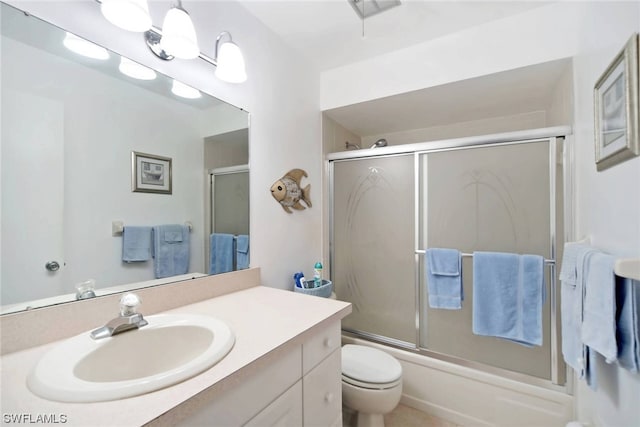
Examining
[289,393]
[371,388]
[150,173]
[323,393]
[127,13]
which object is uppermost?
[127,13]

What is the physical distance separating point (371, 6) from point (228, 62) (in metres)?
0.82

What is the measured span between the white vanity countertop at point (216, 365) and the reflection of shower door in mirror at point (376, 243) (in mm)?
922

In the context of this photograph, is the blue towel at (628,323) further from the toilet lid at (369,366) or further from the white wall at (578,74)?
the toilet lid at (369,366)

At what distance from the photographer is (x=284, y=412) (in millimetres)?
750

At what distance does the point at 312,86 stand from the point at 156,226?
1465 mm

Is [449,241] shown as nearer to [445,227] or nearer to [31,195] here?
[445,227]

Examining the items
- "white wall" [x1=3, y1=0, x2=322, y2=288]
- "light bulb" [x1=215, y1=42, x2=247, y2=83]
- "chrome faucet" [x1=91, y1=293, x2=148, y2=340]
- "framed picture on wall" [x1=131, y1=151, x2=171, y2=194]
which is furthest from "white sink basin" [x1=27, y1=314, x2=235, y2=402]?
Result: "light bulb" [x1=215, y1=42, x2=247, y2=83]

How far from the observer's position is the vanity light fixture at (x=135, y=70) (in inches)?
36.8

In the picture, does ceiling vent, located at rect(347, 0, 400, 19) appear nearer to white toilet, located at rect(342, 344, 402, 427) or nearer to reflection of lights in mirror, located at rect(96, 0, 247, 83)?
reflection of lights in mirror, located at rect(96, 0, 247, 83)

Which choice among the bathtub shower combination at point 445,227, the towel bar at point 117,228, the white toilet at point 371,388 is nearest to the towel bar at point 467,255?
the bathtub shower combination at point 445,227

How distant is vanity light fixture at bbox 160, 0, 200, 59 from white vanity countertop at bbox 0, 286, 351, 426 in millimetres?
977

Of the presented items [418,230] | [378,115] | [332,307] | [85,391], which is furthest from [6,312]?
[378,115]

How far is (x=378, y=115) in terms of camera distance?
213 centimetres

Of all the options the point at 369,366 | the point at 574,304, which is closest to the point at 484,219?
the point at 574,304
